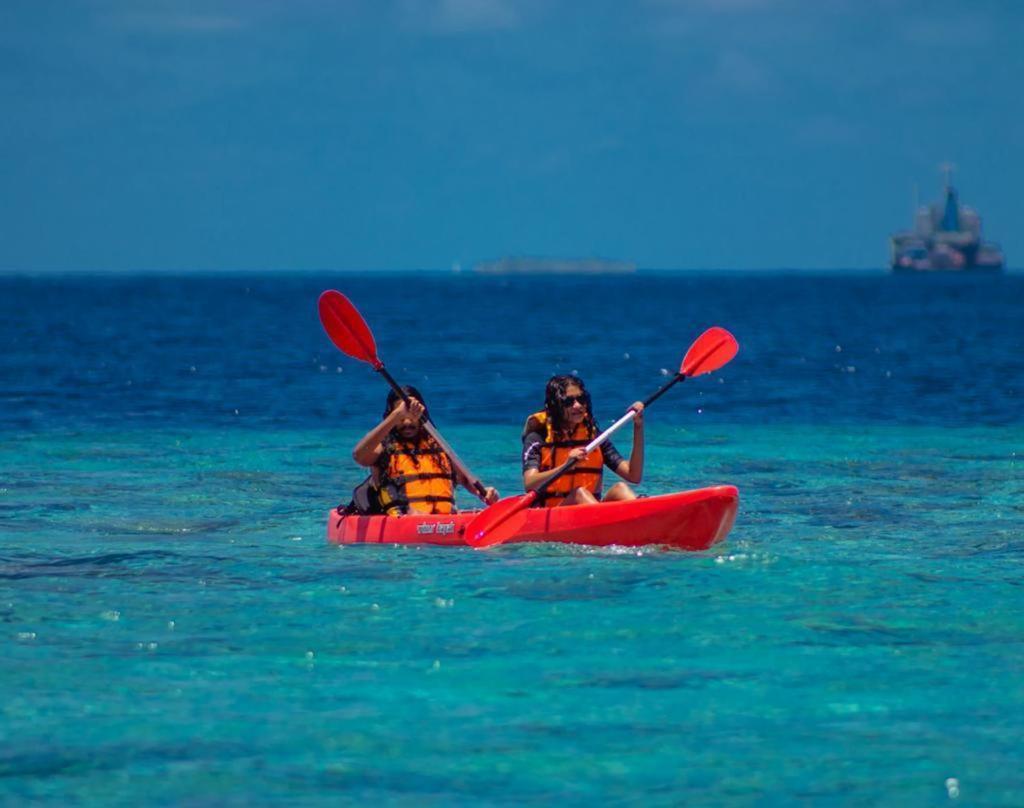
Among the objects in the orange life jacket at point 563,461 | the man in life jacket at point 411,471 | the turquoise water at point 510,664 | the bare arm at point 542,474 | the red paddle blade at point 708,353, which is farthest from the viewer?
the red paddle blade at point 708,353

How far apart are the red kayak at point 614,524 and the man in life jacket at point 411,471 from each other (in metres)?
0.21

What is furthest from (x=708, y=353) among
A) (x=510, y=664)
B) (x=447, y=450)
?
(x=510, y=664)

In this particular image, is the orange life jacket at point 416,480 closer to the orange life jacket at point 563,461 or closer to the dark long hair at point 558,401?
the orange life jacket at point 563,461

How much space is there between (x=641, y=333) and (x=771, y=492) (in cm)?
4666

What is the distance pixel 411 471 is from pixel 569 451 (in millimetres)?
1021

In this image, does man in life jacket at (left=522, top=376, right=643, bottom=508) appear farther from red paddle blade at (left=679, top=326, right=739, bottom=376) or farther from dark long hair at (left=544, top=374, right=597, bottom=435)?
red paddle blade at (left=679, top=326, right=739, bottom=376)

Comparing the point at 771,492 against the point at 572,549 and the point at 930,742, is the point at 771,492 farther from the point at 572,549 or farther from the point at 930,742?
the point at 930,742

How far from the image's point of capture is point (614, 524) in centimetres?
1077

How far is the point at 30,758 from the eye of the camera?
6.87 meters

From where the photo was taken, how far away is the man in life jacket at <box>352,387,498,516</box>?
1092 centimetres

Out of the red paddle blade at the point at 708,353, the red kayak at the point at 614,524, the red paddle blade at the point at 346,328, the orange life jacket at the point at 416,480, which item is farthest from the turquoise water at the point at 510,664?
the red paddle blade at the point at 346,328

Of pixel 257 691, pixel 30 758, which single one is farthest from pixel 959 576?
pixel 30 758

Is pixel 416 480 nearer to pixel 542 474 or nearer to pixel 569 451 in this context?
pixel 542 474

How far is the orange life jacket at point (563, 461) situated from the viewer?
11.1 meters
